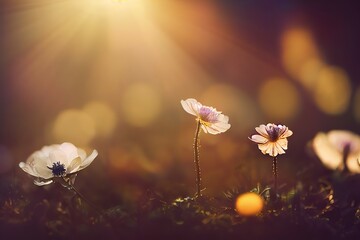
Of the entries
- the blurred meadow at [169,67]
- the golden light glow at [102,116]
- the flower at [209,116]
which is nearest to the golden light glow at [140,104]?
the blurred meadow at [169,67]

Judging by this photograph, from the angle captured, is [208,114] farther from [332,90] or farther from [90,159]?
[332,90]

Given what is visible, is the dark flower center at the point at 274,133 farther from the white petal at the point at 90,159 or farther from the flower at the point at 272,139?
the white petal at the point at 90,159

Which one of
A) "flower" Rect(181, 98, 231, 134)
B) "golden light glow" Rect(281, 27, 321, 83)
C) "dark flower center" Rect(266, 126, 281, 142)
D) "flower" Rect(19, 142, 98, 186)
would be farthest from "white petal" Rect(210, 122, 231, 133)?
Result: "golden light glow" Rect(281, 27, 321, 83)

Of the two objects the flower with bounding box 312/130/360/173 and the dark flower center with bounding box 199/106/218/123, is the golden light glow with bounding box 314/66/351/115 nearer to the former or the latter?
the flower with bounding box 312/130/360/173

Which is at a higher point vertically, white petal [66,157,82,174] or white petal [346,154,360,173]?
white petal [346,154,360,173]

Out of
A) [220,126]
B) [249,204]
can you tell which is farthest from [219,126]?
[249,204]

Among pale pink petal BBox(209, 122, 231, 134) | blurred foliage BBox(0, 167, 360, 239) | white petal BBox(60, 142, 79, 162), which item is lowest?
blurred foliage BBox(0, 167, 360, 239)
